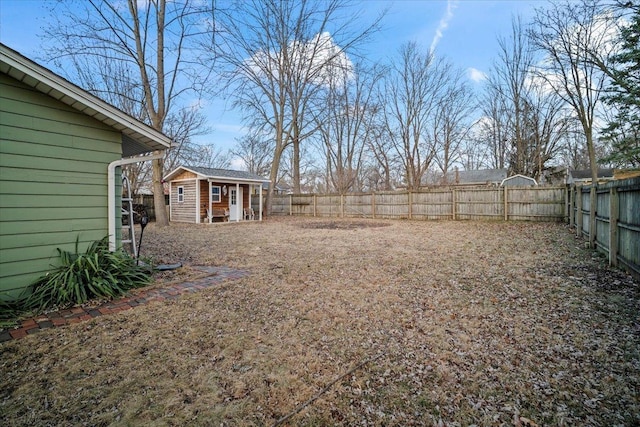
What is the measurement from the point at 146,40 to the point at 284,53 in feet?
27.2

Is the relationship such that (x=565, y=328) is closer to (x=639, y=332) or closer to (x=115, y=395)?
(x=639, y=332)

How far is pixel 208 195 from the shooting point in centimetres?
→ 1577

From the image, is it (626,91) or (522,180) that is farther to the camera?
(522,180)

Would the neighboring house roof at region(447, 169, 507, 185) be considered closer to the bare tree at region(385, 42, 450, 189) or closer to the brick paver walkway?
the bare tree at region(385, 42, 450, 189)

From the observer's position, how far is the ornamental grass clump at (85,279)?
3.57 m

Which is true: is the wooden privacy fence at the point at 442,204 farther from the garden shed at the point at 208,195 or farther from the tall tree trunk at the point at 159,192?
the tall tree trunk at the point at 159,192

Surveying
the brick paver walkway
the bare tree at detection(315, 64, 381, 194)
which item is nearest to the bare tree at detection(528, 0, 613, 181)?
the bare tree at detection(315, 64, 381, 194)

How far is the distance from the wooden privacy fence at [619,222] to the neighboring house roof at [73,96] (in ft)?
23.1

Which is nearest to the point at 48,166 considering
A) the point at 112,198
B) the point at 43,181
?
the point at 43,181

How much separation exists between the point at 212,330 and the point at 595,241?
7731 millimetres

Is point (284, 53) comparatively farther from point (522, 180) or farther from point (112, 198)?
point (522, 180)

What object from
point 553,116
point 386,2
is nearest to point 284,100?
point 386,2

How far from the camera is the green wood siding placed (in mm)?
3469

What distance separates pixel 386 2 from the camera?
50.1ft
